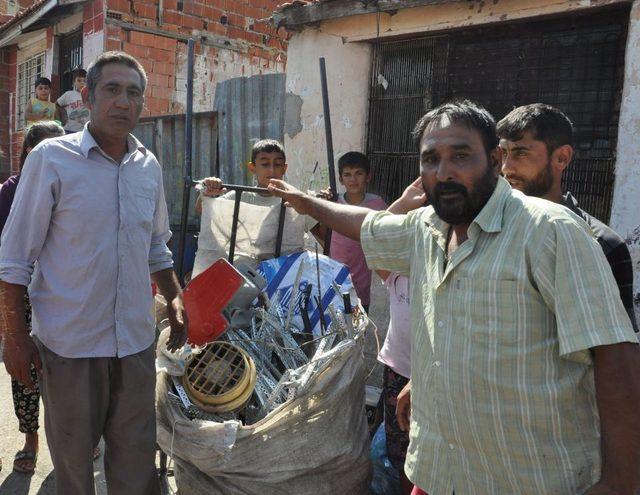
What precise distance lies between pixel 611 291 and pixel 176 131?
655 centimetres

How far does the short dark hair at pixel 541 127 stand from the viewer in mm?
2088

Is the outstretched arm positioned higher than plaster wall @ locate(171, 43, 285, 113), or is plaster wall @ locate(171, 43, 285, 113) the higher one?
plaster wall @ locate(171, 43, 285, 113)

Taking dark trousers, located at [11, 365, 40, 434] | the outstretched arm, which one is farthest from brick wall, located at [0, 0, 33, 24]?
the outstretched arm

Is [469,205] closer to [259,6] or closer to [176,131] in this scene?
[176,131]

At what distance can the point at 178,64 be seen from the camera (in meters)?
8.37

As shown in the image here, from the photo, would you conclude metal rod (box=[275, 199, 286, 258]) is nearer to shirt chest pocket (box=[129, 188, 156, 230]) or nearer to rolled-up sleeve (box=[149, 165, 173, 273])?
rolled-up sleeve (box=[149, 165, 173, 273])

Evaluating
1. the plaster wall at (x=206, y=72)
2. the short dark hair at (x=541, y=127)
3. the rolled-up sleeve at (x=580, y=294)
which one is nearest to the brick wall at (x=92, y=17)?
the plaster wall at (x=206, y=72)

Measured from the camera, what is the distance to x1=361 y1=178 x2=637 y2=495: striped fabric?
3.88ft

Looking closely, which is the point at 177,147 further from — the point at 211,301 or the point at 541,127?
the point at 541,127

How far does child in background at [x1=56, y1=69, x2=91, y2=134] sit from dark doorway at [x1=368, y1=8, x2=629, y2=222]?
4.18 meters

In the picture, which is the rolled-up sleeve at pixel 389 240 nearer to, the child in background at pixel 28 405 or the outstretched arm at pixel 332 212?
the outstretched arm at pixel 332 212

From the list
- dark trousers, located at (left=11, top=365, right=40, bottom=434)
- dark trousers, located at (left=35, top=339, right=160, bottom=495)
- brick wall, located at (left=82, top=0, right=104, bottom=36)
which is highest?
brick wall, located at (left=82, top=0, right=104, bottom=36)

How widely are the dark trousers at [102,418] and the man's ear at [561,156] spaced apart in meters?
1.82

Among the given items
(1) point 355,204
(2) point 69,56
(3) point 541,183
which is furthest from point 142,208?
(2) point 69,56
